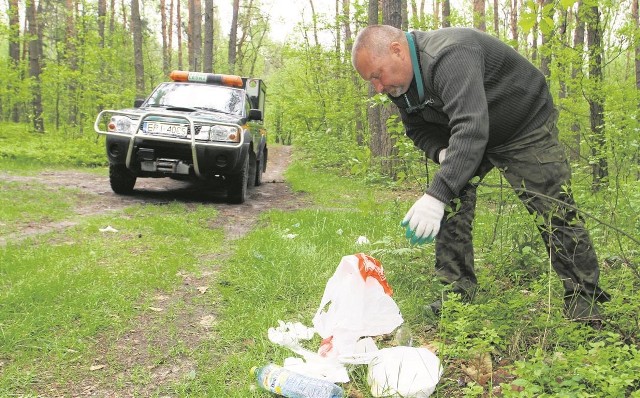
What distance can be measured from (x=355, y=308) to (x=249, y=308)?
105 centimetres

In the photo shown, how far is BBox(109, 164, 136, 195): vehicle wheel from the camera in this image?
7555 mm

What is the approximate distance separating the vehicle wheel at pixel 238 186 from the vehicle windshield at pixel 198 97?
104 cm

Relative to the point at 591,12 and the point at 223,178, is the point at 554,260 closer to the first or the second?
the point at 223,178

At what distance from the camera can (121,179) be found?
767cm

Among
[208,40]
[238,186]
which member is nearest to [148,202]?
[238,186]

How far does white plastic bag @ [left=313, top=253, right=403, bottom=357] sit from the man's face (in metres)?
0.92

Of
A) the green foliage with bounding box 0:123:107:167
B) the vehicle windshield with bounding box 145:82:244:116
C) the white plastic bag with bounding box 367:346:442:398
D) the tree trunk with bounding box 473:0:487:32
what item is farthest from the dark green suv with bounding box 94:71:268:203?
the tree trunk with bounding box 473:0:487:32

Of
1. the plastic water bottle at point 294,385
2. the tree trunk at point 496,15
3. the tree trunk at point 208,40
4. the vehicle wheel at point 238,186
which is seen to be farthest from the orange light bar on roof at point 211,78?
the tree trunk at point 496,15

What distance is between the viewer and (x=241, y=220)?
647 centimetres

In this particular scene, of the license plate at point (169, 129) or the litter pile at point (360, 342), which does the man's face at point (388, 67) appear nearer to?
Answer: the litter pile at point (360, 342)

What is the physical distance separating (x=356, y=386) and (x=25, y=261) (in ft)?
9.82

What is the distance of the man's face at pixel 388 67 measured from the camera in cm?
258

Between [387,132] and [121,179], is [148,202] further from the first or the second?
[387,132]

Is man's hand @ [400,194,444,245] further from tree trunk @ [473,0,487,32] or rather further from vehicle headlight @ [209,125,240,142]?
tree trunk @ [473,0,487,32]
